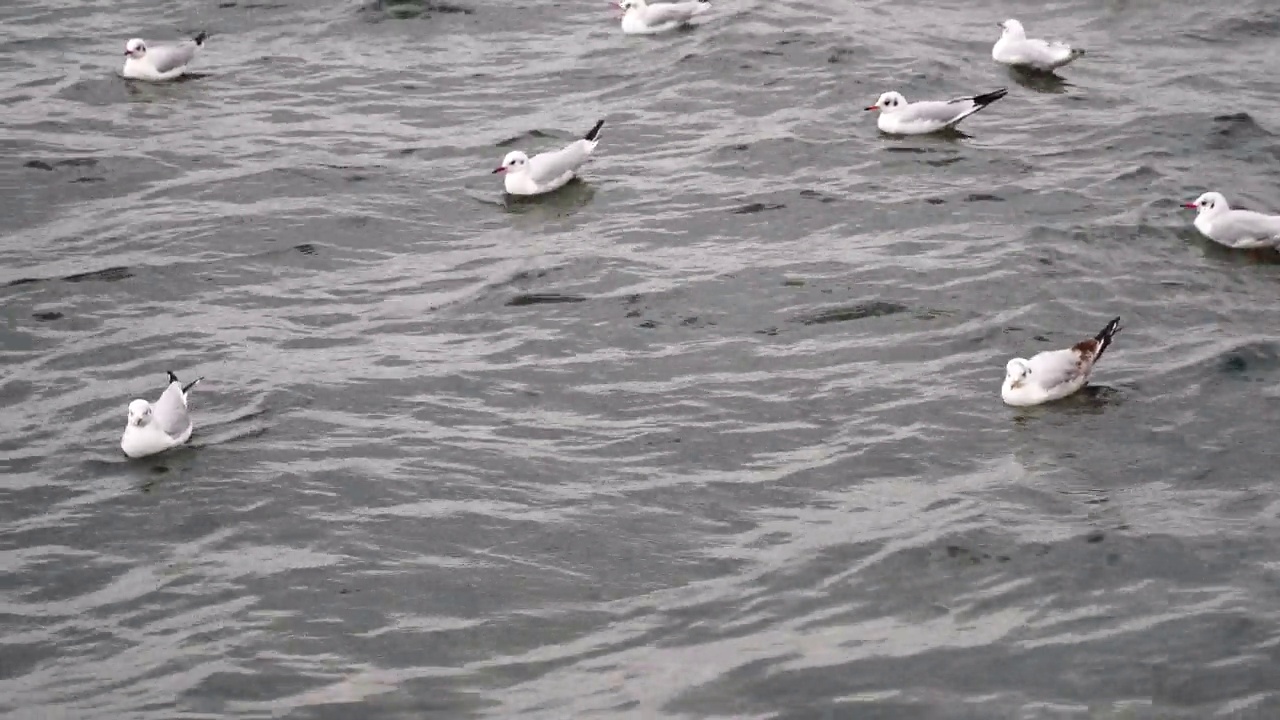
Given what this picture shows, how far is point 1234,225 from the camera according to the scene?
14.9m

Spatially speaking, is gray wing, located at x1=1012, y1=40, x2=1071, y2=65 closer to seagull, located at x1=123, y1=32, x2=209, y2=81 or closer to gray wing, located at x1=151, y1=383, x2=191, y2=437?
seagull, located at x1=123, y1=32, x2=209, y2=81

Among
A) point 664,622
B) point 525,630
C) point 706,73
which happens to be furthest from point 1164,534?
point 706,73

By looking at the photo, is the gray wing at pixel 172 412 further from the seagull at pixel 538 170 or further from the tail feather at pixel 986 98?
the tail feather at pixel 986 98

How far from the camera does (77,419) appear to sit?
13031 mm

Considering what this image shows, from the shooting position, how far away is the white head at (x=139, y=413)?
12.0 m

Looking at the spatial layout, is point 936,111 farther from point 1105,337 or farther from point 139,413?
point 139,413

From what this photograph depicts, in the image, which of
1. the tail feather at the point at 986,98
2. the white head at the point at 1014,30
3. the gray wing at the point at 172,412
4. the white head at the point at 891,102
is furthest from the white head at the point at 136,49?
the white head at the point at 1014,30

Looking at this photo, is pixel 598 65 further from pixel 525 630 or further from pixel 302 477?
pixel 525 630

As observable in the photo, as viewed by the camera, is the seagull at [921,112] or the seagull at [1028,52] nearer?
the seagull at [921,112]

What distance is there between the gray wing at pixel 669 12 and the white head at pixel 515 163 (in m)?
5.10

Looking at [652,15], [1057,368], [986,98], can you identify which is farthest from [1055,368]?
[652,15]

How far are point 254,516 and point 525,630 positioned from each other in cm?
248

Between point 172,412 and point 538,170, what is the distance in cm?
567

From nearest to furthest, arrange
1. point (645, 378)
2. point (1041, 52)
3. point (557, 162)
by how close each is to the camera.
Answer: point (645, 378) < point (557, 162) < point (1041, 52)
